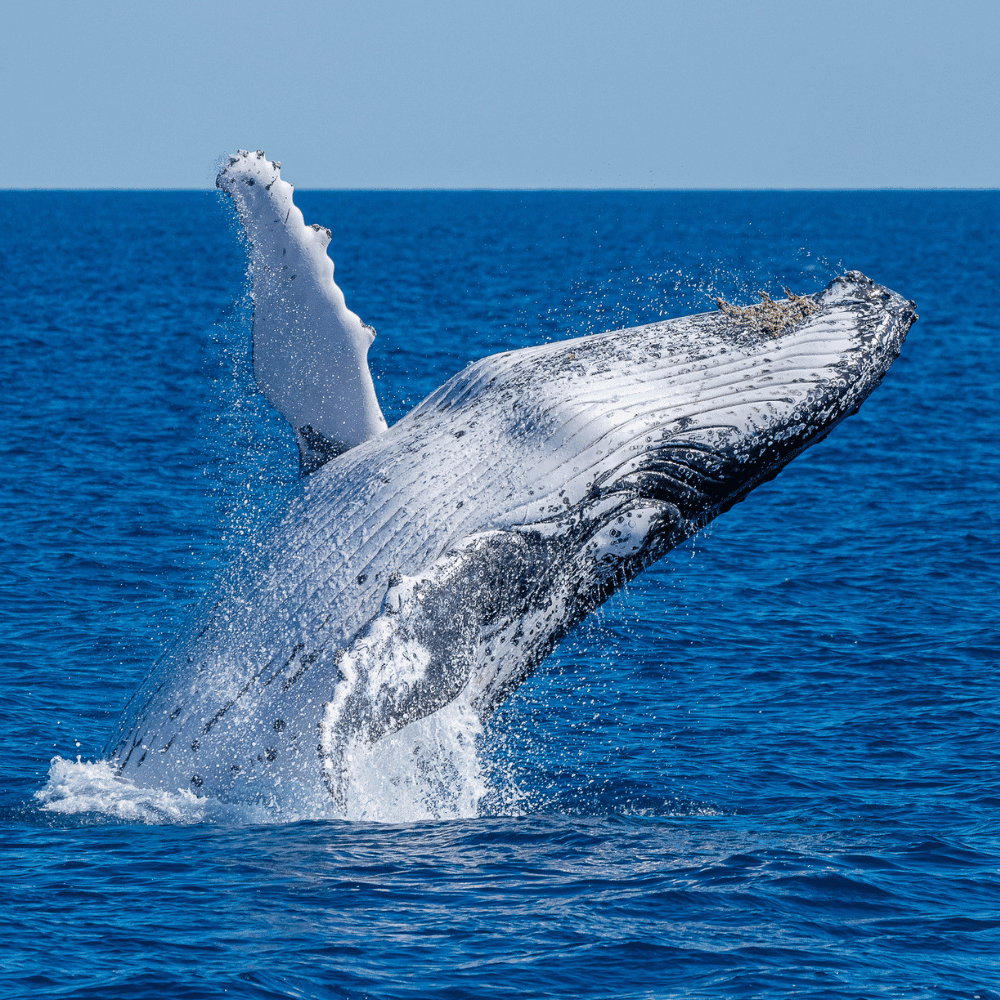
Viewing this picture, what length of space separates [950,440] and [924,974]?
2302 centimetres

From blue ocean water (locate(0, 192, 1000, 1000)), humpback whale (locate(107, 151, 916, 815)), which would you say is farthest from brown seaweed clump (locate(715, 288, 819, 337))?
blue ocean water (locate(0, 192, 1000, 1000))

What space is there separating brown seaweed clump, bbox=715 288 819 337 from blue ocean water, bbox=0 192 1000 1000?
379cm

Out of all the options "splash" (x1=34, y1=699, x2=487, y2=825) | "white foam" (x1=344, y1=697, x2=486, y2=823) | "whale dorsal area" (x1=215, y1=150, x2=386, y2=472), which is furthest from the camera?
"whale dorsal area" (x1=215, y1=150, x2=386, y2=472)

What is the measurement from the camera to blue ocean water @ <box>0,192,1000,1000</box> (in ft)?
29.2

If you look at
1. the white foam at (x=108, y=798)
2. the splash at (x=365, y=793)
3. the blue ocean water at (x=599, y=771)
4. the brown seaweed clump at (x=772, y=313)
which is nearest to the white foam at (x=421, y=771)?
the splash at (x=365, y=793)

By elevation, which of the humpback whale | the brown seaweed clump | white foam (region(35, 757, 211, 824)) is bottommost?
white foam (region(35, 757, 211, 824))

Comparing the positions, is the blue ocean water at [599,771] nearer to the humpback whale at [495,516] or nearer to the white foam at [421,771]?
the white foam at [421,771]

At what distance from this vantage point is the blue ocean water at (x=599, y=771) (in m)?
Result: 8.90

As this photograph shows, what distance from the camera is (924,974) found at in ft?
29.2

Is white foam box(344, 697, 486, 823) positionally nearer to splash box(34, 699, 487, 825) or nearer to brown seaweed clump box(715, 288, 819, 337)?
splash box(34, 699, 487, 825)

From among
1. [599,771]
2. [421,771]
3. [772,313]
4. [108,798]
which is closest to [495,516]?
[421,771]

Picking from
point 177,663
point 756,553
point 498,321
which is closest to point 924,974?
point 177,663

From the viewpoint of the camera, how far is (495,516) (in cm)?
961

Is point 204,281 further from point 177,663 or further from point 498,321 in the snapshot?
point 177,663
